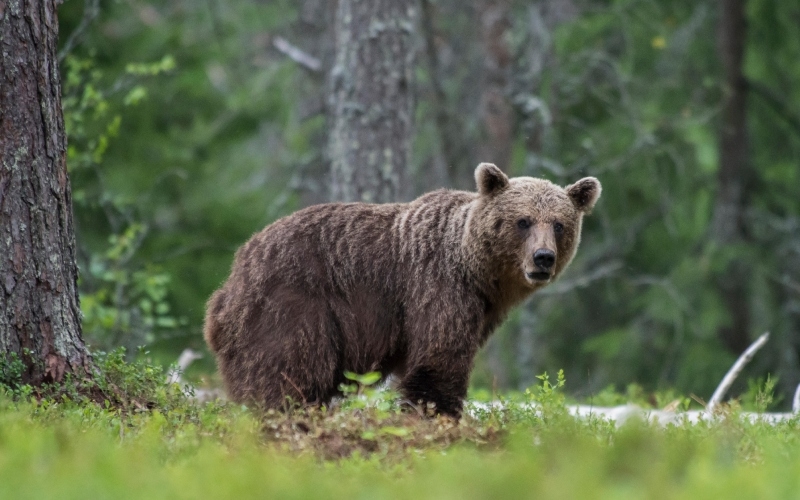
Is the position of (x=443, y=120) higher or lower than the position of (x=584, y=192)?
higher

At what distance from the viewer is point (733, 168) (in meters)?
13.6

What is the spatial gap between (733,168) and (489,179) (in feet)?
26.6

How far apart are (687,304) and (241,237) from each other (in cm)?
567

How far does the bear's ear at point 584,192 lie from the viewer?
6.59 metres

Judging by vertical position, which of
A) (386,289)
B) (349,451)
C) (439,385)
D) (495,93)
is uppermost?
(495,93)

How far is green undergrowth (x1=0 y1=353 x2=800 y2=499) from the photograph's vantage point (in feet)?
9.97

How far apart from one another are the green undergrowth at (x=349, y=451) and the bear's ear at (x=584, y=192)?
169 centimetres

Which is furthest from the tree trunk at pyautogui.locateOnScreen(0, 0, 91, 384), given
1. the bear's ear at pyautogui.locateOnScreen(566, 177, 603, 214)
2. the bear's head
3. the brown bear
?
the bear's ear at pyautogui.locateOnScreen(566, 177, 603, 214)

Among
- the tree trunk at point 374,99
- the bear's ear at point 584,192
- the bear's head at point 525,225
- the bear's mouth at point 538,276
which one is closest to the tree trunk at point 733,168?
the tree trunk at point 374,99

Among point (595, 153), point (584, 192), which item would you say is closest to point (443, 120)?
point (595, 153)

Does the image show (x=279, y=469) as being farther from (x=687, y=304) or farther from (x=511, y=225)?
(x=687, y=304)

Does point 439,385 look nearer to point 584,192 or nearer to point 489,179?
point 489,179

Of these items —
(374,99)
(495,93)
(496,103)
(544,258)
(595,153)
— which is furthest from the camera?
(496,103)

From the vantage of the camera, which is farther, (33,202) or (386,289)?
(386,289)
